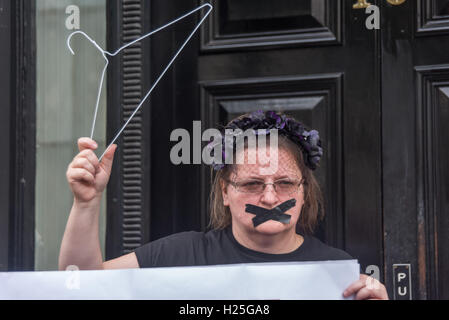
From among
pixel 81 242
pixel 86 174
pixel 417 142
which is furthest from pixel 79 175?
pixel 417 142

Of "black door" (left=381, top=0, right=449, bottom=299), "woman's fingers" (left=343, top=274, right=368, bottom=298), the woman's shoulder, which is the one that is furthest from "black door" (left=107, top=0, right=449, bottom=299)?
"woman's fingers" (left=343, top=274, right=368, bottom=298)

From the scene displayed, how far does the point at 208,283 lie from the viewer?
5.47ft

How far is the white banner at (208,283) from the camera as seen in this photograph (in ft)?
5.41

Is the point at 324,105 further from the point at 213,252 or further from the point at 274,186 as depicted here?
the point at 213,252

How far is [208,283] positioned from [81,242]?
0.40 meters

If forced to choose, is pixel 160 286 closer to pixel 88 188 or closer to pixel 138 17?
pixel 88 188

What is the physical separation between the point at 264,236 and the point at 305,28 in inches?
29.5

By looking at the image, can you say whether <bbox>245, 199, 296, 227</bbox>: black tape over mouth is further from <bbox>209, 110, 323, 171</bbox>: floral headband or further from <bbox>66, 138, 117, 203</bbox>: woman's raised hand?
<bbox>66, 138, 117, 203</bbox>: woman's raised hand

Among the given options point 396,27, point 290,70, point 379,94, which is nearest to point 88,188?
point 290,70

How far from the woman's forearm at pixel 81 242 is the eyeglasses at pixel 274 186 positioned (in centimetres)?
42

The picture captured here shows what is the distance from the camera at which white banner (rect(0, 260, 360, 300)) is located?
65.0 inches

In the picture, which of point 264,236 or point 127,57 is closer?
point 264,236

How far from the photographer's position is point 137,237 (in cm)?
217

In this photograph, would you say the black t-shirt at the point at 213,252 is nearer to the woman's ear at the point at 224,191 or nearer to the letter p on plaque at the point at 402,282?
the woman's ear at the point at 224,191
